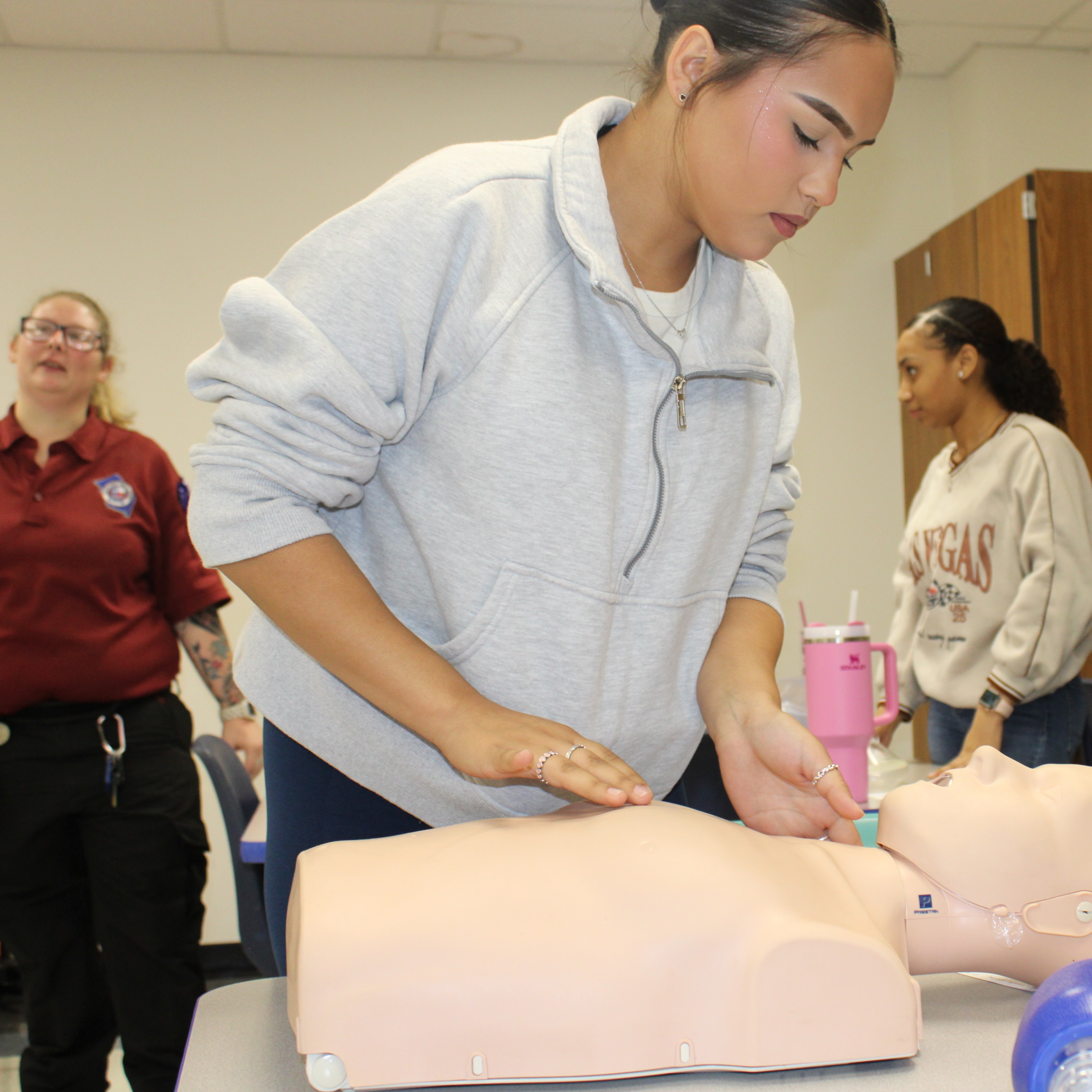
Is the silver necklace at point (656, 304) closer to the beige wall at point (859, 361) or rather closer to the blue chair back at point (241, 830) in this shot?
the blue chair back at point (241, 830)

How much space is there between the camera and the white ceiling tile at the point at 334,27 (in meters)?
3.29

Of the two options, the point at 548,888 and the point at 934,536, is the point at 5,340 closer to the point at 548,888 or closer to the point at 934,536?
the point at 934,536

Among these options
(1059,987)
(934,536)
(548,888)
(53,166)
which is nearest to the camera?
(1059,987)

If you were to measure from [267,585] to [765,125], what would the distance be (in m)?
0.52

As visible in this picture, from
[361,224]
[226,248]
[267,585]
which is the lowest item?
[267,585]

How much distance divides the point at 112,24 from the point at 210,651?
2.16 meters

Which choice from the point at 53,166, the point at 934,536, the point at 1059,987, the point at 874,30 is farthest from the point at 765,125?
the point at 53,166

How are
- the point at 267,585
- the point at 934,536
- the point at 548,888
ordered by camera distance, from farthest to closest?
the point at 934,536 < the point at 267,585 < the point at 548,888

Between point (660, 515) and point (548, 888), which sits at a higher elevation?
point (660, 515)

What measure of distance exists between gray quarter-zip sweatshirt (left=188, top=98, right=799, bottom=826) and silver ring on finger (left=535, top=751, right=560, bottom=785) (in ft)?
0.50

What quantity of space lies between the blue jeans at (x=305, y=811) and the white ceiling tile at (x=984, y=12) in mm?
3165

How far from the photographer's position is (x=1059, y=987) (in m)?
0.54

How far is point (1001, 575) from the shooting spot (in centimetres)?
246

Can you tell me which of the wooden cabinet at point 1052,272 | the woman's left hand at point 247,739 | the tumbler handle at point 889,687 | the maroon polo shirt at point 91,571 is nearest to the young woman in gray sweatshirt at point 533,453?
the tumbler handle at point 889,687
